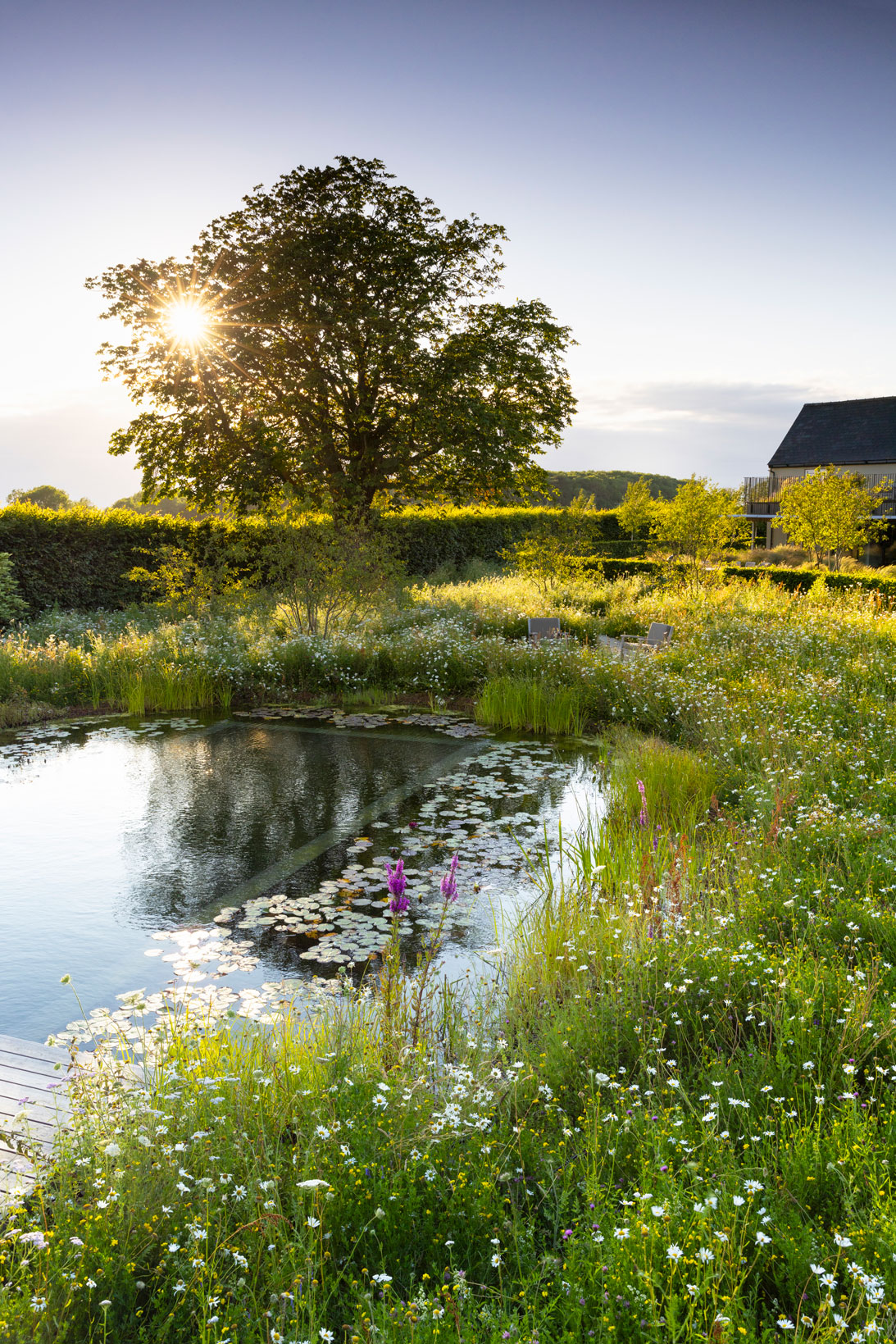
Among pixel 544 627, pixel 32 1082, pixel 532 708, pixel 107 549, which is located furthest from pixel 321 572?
pixel 32 1082

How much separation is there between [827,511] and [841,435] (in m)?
18.5

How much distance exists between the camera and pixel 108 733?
8.92 m

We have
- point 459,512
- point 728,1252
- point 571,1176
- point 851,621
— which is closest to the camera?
point 728,1252

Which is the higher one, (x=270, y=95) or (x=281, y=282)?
(x=281, y=282)

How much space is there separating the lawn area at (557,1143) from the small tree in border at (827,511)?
86.5 ft

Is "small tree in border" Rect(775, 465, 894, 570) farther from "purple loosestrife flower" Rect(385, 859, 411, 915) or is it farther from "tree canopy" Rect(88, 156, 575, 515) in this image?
"purple loosestrife flower" Rect(385, 859, 411, 915)

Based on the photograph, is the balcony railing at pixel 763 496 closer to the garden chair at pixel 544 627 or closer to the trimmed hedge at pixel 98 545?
the trimmed hedge at pixel 98 545

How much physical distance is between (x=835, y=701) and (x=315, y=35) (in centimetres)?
873

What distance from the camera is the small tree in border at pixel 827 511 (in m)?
28.4

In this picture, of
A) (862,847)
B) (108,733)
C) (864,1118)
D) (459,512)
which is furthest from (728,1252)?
(459,512)

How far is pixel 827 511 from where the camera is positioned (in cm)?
2848

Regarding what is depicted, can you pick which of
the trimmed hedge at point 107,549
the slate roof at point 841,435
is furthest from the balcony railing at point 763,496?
the trimmed hedge at point 107,549

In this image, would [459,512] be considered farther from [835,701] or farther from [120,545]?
[835,701]

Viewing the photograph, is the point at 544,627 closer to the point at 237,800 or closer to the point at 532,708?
the point at 532,708
